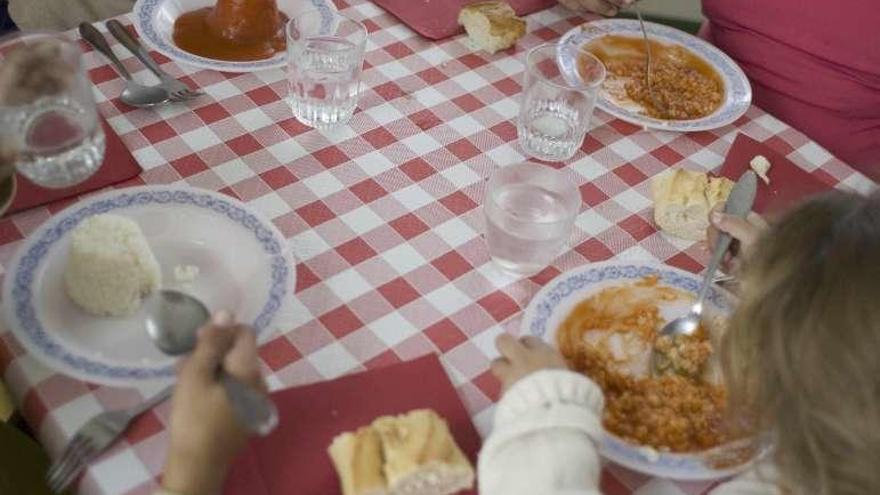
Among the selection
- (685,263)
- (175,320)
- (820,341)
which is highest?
(820,341)

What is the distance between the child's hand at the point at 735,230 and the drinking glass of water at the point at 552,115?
0.27 meters

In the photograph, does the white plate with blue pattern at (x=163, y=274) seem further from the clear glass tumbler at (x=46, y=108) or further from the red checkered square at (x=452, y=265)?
the red checkered square at (x=452, y=265)

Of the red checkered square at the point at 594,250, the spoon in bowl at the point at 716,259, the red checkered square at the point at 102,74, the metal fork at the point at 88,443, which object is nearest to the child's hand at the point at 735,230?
the spoon in bowl at the point at 716,259

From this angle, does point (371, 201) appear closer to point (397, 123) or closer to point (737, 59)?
point (397, 123)

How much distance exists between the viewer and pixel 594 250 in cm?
126

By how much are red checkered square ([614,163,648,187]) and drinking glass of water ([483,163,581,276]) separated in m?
0.17

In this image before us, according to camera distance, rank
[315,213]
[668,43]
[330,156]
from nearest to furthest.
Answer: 1. [315,213]
2. [330,156]
3. [668,43]

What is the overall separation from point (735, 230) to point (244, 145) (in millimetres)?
729

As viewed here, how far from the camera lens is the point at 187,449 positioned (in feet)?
2.84

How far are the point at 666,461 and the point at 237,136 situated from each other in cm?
79

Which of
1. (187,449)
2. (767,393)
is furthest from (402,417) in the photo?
(767,393)

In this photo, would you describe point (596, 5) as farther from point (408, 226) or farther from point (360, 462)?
point (360, 462)

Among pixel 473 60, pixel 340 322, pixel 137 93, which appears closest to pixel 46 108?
pixel 137 93

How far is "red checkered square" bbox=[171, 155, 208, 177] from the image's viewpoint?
1.27m
